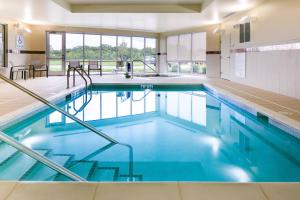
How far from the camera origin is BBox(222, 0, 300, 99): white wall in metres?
6.86

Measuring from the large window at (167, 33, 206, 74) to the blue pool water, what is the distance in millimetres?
8356

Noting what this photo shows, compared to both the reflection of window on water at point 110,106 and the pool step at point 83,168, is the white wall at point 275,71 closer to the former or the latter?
the reflection of window on water at point 110,106

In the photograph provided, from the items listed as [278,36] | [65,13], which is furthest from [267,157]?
[65,13]

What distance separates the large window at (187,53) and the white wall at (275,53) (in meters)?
4.98

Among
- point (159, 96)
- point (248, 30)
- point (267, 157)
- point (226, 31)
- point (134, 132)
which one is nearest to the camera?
point (267, 157)

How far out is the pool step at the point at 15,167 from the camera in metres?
3.13

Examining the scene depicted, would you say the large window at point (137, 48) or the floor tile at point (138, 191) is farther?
the large window at point (137, 48)

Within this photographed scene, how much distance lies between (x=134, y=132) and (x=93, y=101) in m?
3.41

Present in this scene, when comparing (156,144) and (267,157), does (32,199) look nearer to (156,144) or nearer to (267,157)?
(156,144)

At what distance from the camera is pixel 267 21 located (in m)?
8.36

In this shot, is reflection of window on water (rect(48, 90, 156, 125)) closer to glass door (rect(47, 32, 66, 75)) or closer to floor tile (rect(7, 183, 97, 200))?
floor tile (rect(7, 183, 97, 200))

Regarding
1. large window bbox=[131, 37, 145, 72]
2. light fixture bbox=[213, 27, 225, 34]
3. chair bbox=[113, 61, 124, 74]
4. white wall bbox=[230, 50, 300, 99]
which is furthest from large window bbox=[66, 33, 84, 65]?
white wall bbox=[230, 50, 300, 99]

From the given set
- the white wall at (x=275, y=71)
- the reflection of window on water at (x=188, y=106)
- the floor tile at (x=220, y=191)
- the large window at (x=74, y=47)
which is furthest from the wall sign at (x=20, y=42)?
the floor tile at (x=220, y=191)

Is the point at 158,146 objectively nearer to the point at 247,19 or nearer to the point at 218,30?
the point at 247,19
